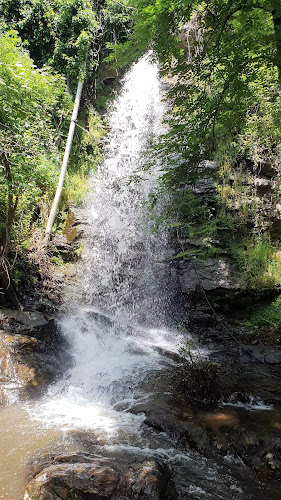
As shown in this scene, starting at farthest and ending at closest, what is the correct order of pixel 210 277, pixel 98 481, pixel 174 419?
pixel 210 277 < pixel 174 419 < pixel 98 481

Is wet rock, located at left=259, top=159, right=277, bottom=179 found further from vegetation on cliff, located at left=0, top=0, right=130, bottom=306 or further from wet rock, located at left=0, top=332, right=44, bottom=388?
wet rock, located at left=0, top=332, right=44, bottom=388

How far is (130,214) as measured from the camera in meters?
10.4

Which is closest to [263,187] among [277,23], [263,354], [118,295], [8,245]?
[263,354]

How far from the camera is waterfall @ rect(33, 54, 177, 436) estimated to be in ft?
15.5

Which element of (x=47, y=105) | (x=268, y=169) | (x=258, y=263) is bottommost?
(x=258, y=263)

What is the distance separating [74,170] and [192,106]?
28.9 feet

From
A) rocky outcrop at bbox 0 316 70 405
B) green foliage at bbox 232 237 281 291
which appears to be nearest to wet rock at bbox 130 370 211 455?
rocky outcrop at bbox 0 316 70 405

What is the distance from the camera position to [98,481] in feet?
8.91

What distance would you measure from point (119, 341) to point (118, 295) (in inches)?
70.9

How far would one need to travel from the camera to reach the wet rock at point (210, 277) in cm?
746

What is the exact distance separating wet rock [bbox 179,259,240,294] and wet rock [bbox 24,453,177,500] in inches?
188

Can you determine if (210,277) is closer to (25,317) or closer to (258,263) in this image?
(258,263)

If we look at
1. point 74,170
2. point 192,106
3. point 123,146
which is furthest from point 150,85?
point 192,106

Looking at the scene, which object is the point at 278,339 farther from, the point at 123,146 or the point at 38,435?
the point at 123,146
